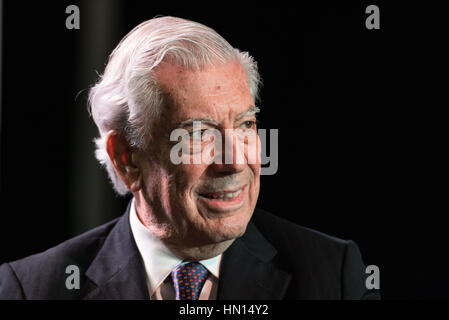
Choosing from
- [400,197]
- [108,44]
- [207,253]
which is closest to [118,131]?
[108,44]

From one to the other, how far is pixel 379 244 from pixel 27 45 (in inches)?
60.8

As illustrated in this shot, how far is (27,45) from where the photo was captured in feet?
7.09

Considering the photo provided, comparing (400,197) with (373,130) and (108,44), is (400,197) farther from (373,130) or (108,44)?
(108,44)

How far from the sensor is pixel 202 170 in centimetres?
187

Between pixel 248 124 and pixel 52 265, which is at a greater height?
Answer: pixel 248 124

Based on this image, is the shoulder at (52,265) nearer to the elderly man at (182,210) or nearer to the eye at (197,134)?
the elderly man at (182,210)

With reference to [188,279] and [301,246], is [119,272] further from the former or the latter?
[301,246]

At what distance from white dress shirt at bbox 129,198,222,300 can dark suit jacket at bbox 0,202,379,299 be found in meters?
0.03

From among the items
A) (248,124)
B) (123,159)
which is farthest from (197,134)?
(123,159)

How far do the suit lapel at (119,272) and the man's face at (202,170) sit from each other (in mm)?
176

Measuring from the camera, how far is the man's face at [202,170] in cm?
182

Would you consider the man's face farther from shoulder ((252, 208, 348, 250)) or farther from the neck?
shoulder ((252, 208, 348, 250))

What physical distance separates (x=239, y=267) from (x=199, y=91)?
2.16ft
